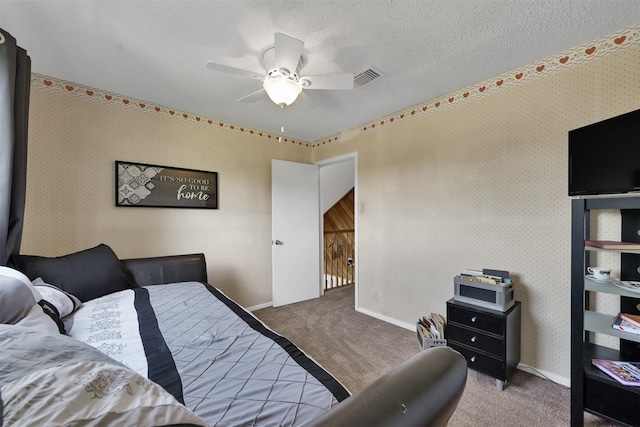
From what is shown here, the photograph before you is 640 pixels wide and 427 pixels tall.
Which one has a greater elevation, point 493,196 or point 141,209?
point 493,196

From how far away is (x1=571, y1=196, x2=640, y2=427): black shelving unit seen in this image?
1.27m

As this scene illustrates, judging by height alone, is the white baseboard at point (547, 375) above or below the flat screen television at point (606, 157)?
below

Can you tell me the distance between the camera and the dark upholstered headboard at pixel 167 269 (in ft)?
7.64

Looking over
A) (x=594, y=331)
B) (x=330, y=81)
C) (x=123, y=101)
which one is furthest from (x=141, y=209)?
(x=594, y=331)

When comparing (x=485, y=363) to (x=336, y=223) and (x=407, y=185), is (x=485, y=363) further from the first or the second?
(x=336, y=223)

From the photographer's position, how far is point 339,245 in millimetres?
5086

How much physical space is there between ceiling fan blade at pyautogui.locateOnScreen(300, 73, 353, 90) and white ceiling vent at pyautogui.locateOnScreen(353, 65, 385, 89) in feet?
1.36

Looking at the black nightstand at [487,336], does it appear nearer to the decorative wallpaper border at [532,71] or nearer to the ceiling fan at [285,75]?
the decorative wallpaper border at [532,71]

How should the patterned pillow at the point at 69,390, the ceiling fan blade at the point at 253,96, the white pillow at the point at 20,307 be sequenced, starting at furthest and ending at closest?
1. the ceiling fan blade at the point at 253,96
2. the white pillow at the point at 20,307
3. the patterned pillow at the point at 69,390

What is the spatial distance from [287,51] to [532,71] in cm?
193

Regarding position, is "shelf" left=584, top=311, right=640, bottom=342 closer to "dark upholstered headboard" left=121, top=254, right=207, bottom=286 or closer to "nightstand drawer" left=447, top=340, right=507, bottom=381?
"nightstand drawer" left=447, top=340, right=507, bottom=381

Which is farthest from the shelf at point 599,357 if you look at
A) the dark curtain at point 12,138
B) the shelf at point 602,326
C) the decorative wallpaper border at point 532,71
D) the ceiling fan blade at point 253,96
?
the dark curtain at point 12,138

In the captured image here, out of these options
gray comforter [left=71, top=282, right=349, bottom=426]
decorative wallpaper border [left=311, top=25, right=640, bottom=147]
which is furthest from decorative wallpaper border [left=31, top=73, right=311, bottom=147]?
decorative wallpaper border [left=311, top=25, right=640, bottom=147]

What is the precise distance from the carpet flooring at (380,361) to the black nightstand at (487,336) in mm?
134
